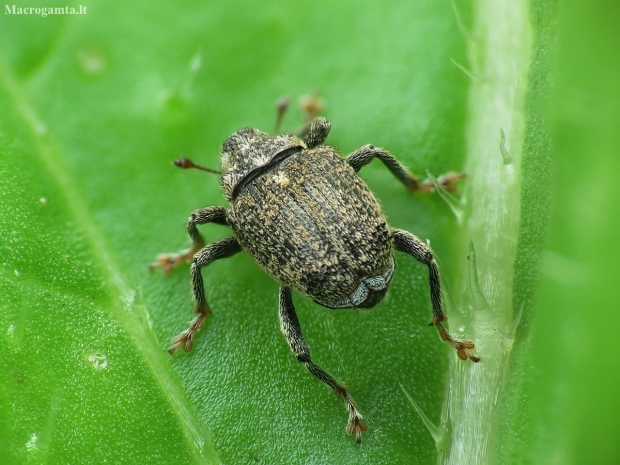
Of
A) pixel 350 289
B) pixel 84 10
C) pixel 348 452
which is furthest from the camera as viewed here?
pixel 84 10

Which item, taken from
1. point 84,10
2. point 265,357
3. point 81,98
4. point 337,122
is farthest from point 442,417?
point 84,10

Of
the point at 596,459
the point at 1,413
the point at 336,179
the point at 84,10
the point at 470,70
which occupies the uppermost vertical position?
the point at 84,10

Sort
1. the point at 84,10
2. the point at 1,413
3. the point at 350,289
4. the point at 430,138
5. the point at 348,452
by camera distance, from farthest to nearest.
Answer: the point at 84,10 < the point at 430,138 < the point at 350,289 < the point at 348,452 < the point at 1,413

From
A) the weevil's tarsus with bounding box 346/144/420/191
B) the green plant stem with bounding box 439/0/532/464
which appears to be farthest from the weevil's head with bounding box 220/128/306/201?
the green plant stem with bounding box 439/0/532/464

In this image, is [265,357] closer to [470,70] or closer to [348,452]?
[348,452]

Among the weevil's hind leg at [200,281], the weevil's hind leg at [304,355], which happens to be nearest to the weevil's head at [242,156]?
the weevil's hind leg at [200,281]

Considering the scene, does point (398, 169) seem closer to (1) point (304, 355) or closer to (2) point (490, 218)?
(2) point (490, 218)

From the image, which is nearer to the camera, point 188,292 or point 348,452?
point 348,452
